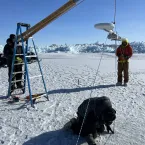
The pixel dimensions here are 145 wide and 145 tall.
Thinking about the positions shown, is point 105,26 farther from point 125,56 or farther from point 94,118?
point 125,56

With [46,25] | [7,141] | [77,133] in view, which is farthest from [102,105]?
[46,25]

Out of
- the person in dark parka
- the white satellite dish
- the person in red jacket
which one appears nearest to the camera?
the person in dark parka

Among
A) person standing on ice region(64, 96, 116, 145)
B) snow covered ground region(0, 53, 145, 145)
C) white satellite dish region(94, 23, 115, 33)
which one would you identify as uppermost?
white satellite dish region(94, 23, 115, 33)

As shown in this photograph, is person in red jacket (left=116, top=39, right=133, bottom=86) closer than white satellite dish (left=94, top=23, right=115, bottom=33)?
No

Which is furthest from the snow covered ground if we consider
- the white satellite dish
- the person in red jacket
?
the white satellite dish

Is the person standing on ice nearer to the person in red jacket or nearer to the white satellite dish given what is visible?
the white satellite dish

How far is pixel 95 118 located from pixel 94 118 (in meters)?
0.03

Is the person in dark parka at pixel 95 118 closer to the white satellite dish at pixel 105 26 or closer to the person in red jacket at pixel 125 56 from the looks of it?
the white satellite dish at pixel 105 26

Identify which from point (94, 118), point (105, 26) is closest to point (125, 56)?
point (105, 26)

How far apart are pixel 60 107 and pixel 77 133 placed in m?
2.21

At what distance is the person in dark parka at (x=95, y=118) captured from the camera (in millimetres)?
4262

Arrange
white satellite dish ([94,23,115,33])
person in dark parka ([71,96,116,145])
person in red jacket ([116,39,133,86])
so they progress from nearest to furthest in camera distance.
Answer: person in dark parka ([71,96,116,145])
white satellite dish ([94,23,115,33])
person in red jacket ([116,39,133,86])

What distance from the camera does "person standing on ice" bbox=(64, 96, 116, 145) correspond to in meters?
4.27

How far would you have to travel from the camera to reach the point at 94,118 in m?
4.48
